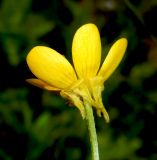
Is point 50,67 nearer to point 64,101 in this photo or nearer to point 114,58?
point 114,58

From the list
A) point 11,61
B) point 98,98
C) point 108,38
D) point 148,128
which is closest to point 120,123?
point 148,128

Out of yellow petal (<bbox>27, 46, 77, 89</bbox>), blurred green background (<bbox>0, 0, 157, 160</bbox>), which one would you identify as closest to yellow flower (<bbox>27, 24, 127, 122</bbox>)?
yellow petal (<bbox>27, 46, 77, 89</bbox>)

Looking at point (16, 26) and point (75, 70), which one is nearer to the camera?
point (75, 70)

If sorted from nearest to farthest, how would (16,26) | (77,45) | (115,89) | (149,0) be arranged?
1. (77,45)
2. (16,26)
3. (115,89)
4. (149,0)

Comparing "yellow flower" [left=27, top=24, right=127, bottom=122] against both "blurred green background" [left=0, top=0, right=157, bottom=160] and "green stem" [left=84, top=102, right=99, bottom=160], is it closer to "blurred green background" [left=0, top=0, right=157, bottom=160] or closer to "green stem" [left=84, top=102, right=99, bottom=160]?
"green stem" [left=84, top=102, right=99, bottom=160]

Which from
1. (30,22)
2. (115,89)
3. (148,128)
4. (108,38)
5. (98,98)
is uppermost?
(98,98)

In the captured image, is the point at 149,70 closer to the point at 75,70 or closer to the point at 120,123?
the point at 120,123

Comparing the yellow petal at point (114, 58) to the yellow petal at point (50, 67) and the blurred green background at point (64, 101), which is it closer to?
the yellow petal at point (50, 67)

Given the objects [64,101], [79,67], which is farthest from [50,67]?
[64,101]

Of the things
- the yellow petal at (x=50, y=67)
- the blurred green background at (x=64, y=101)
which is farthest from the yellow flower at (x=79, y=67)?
the blurred green background at (x=64, y=101)
